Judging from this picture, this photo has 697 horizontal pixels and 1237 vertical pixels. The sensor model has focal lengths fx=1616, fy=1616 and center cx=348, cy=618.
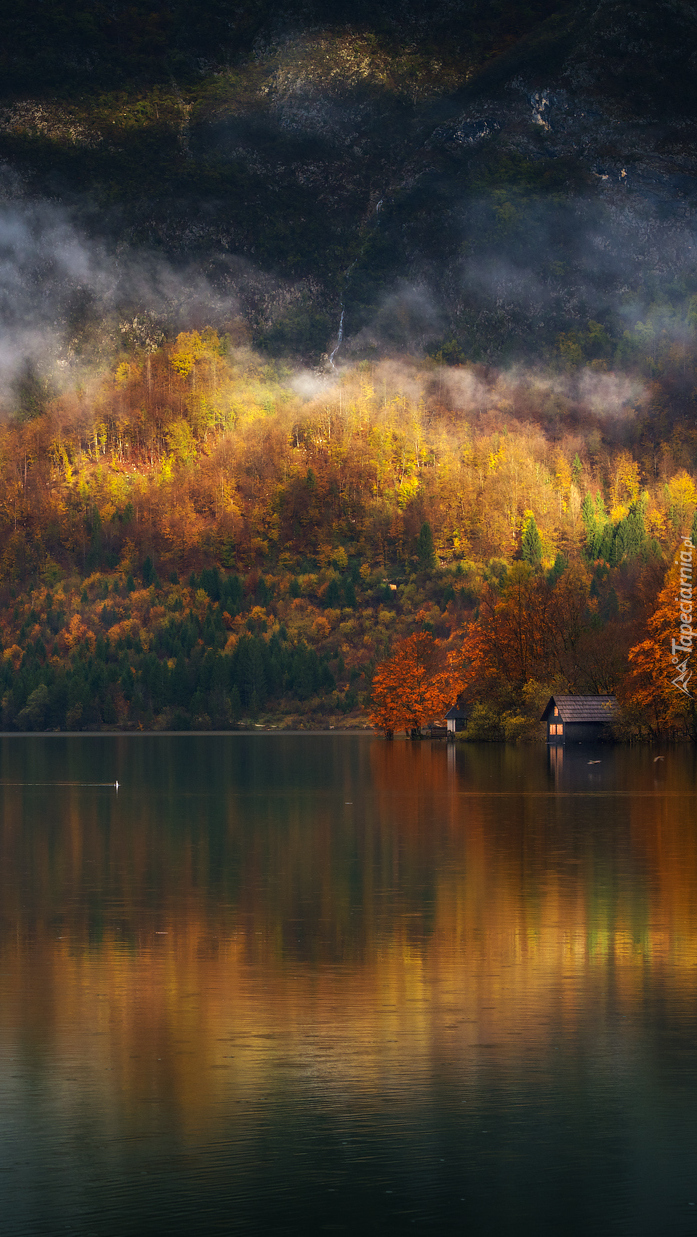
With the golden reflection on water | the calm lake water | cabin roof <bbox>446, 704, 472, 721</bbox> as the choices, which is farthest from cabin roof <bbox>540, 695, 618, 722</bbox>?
the calm lake water

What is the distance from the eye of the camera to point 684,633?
128500 millimetres

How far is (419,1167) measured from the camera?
18234mm

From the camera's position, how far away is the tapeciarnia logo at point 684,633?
422 feet

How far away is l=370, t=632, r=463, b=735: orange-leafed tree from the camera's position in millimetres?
184750

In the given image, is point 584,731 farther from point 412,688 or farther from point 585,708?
point 412,688

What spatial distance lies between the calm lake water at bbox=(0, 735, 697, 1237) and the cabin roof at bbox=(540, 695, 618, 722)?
93.8m

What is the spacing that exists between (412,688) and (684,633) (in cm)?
6340

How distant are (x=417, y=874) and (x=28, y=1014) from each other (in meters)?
21.8

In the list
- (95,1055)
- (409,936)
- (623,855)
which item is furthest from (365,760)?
(95,1055)

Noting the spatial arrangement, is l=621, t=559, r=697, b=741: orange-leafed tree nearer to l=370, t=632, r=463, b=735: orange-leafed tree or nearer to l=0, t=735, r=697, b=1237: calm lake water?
l=370, t=632, r=463, b=735: orange-leafed tree

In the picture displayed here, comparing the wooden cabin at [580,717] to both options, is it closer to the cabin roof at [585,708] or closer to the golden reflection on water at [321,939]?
the cabin roof at [585,708]

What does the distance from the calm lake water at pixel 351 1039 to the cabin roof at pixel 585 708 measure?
93793 mm

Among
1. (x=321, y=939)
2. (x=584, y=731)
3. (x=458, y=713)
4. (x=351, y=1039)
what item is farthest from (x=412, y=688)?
(x=351, y=1039)

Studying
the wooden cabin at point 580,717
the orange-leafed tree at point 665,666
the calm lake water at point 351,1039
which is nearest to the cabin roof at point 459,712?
the wooden cabin at point 580,717
